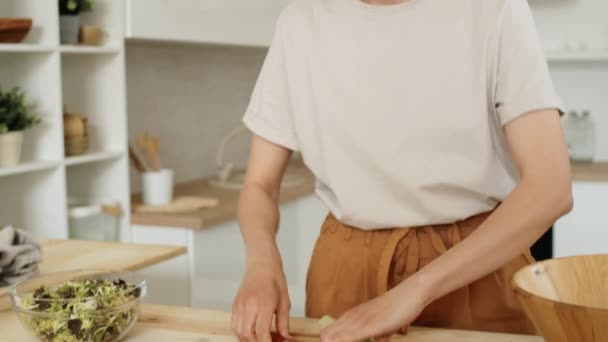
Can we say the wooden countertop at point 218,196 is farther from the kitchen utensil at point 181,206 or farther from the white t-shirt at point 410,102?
the white t-shirt at point 410,102

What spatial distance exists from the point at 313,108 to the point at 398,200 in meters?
0.21

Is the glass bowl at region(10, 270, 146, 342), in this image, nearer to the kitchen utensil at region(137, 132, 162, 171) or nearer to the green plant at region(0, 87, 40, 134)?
the green plant at region(0, 87, 40, 134)

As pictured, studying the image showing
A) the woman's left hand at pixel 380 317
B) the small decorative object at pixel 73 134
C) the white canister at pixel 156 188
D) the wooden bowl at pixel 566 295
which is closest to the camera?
the wooden bowl at pixel 566 295

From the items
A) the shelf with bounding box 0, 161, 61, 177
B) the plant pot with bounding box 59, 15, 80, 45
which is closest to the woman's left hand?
the shelf with bounding box 0, 161, 61, 177

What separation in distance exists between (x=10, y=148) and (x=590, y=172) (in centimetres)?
215

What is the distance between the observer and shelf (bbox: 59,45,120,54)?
227cm

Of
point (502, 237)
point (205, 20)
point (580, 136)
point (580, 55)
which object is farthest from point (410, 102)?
point (580, 136)

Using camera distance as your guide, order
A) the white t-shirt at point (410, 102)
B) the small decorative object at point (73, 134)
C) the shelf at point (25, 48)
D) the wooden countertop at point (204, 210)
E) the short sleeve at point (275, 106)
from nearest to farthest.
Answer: the white t-shirt at point (410, 102)
the short sleeve at point (275, 106)
the shelf at point (25, 48)
the small decorative object at point (73, 134)
the wooden countertop at point (204, 210)

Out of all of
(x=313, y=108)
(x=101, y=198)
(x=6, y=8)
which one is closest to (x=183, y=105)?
(x=101, y=198)

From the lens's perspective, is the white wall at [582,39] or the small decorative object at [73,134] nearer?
the small decorative object at [73,134]

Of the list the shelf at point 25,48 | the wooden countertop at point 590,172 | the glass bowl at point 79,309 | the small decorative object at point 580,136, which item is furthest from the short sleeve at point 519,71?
the small decorative object at point 580,136

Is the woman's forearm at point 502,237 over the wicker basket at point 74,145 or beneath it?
over

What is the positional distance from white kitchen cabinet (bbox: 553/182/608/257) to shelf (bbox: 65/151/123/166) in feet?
5.51

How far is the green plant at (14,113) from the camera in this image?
6.98ft
